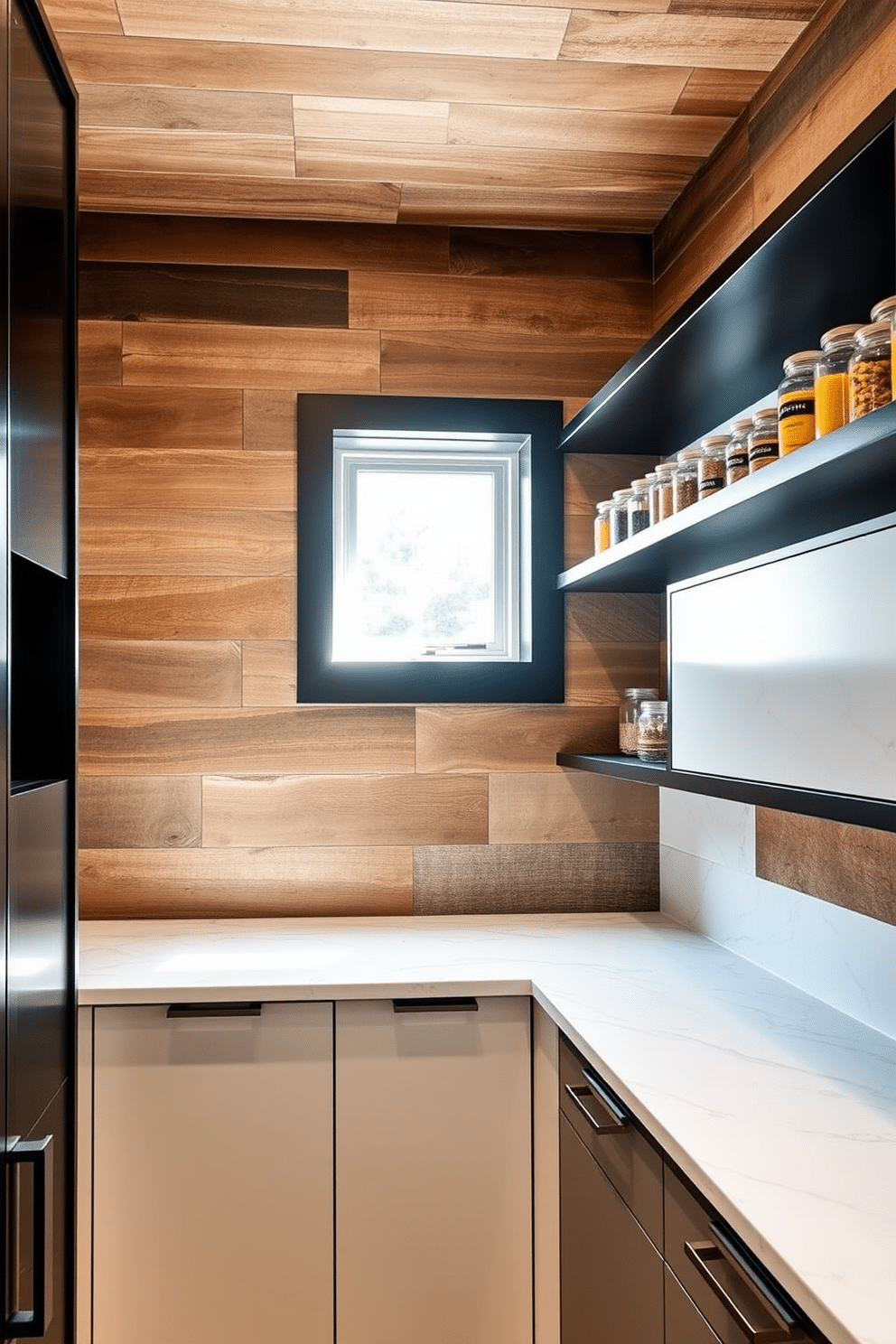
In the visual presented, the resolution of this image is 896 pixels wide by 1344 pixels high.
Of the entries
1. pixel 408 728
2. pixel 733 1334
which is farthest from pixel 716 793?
pixel 408 728

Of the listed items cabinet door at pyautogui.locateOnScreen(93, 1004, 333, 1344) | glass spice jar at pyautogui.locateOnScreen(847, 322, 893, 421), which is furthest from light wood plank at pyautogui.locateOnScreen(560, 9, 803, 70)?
cabinet door at pyautogui.locateOnScreen(93, 1004, 333, 1344)

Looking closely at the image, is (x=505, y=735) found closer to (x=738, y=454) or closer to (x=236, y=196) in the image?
(x=738, y=454)

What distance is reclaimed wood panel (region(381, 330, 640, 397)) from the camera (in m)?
2.60

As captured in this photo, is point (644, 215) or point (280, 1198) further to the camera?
point (644, 215)

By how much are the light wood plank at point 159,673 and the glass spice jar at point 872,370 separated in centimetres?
168

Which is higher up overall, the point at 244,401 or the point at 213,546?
the point at 244,401

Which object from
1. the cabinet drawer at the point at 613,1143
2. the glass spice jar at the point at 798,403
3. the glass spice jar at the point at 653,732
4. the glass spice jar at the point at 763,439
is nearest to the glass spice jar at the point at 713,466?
the glass spice jar at the point at 763,439

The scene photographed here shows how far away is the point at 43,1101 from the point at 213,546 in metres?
1.44

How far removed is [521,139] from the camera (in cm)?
220

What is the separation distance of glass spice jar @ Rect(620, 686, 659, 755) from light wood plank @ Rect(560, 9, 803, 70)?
4.23ft

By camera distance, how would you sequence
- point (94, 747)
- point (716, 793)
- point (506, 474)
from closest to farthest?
point (716, 793)
point (94, 747)
point (506, 474)

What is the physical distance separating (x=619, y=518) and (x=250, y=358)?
102cm

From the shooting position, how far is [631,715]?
2.45m

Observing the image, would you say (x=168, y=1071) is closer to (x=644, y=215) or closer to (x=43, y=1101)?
(x=43, y=1101)
